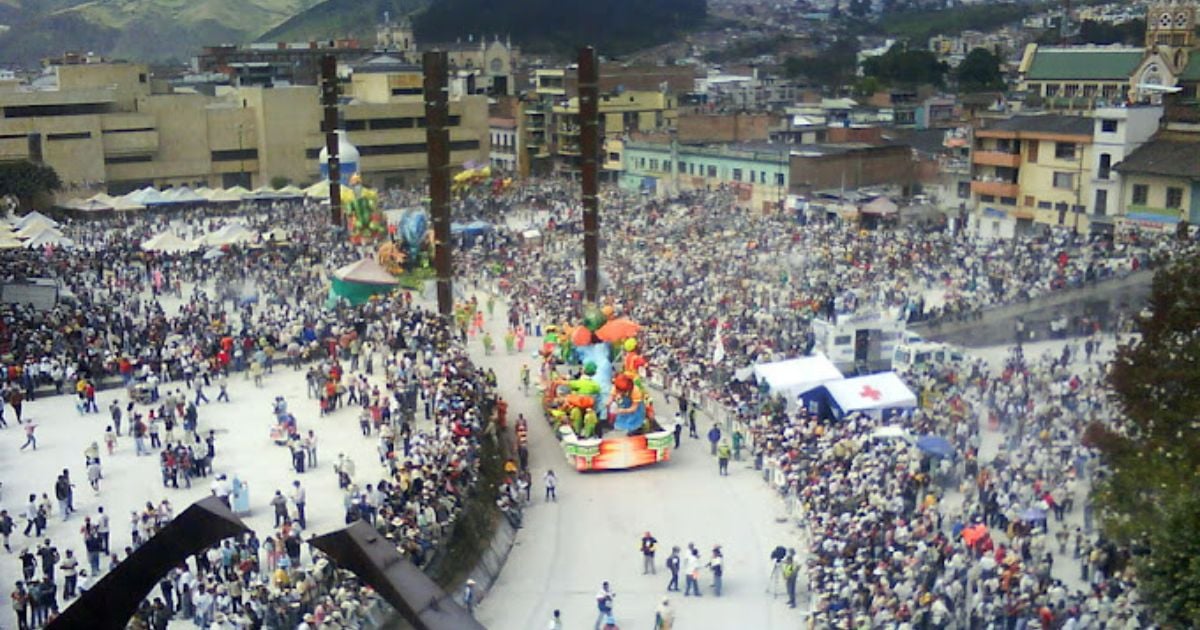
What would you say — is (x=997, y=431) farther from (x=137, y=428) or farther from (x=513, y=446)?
(x=137, y=428)

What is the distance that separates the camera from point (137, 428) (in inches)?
942

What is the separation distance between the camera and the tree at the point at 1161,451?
47.1 feet

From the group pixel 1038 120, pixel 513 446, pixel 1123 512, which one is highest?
pixel 1038 120

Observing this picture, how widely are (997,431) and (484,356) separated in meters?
14.4

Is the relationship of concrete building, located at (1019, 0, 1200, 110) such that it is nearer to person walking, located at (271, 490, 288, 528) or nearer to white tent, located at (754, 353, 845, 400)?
white tent, located at (754, 353, 845, 400)

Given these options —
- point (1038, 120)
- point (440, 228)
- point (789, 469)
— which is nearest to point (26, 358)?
point (440, 228)

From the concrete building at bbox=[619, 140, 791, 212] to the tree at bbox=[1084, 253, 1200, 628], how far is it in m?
30.9

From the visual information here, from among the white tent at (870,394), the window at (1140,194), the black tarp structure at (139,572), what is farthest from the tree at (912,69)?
the black tarp structure at (139,572)

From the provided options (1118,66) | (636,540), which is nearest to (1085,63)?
(1118,66)

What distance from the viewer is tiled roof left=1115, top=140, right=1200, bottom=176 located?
4262 centimetres

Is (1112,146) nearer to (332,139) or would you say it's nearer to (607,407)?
(607,407)

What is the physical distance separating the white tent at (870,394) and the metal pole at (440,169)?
1324 cm

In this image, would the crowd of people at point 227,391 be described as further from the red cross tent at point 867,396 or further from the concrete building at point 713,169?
the concrete building at point 713,169

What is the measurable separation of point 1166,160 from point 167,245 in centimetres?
3550
